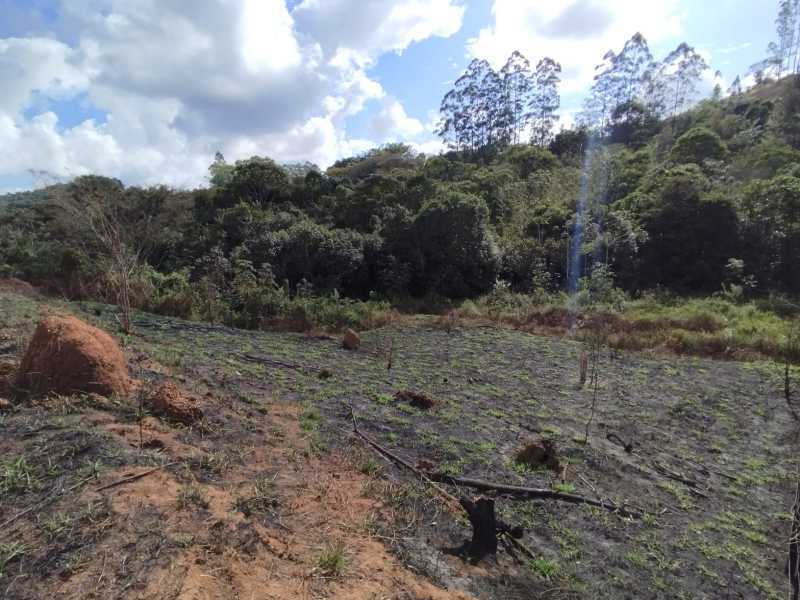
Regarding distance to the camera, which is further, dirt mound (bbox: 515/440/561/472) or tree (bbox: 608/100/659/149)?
tree (bbox: 608/100/659/149)

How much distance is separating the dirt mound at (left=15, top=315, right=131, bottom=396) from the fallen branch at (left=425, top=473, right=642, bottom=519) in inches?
→ 129

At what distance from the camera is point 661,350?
1187cm

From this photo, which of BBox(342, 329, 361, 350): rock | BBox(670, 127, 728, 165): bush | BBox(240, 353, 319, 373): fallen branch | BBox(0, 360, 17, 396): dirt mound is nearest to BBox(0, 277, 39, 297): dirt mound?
BBox(240, 353, 319, 373): fallen branch

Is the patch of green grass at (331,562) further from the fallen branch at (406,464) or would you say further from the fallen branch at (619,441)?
the fallen branch at (619,441)

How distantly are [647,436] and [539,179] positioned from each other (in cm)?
2140

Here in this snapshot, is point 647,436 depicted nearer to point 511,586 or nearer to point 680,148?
point 511,586

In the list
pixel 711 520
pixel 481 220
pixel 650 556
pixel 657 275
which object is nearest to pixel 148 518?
pixel 650 556

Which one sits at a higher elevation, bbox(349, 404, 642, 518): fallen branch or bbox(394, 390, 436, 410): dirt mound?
bbox(394, 390, 436, 410): dirt mound

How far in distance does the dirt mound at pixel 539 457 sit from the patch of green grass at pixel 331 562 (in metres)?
2.67

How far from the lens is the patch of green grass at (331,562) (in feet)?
9.08

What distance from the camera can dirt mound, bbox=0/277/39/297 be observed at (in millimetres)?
13370

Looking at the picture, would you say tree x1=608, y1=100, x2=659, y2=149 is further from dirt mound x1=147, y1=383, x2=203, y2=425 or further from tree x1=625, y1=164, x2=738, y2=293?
dirt mound x1=147, y1=383, x2=203, y2=425

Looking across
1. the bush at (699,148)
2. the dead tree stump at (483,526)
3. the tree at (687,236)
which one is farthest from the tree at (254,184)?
the bush at (699,148)

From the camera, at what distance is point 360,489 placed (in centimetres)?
396
